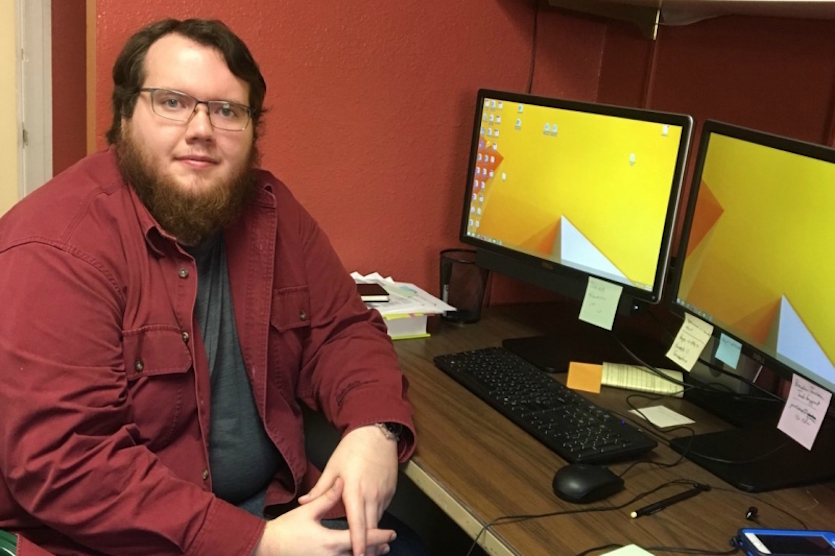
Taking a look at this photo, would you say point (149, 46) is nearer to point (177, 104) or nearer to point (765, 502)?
point (177, 104)

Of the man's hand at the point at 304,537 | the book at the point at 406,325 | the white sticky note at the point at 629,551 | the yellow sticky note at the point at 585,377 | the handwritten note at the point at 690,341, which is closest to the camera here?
the white sticky note at the point at 629,551

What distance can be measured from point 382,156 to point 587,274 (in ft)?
1.98

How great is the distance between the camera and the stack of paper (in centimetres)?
174

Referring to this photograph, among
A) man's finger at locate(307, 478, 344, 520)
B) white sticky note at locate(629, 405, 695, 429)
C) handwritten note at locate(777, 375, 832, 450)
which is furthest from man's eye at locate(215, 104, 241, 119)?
handwritten note at locate(777, 375, 832, 450)

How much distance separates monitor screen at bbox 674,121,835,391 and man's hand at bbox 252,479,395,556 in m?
0.77

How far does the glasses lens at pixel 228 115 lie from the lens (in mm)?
1329

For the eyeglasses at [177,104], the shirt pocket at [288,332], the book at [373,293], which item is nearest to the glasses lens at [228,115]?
the eyeglasses at [177,104]

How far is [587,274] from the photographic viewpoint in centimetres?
167

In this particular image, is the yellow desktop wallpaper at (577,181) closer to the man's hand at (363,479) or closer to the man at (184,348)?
the man at (184,348)

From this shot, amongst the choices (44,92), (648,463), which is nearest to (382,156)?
(648,463)

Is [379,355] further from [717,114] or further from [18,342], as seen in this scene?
[717,114]

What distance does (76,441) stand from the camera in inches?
41.1

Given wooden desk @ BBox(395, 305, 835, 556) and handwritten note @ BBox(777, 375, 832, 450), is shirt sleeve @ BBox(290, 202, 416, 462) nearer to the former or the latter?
wooden desk @ BBox(395, 305, 835, 556)

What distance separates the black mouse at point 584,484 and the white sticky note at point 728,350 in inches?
14.7
